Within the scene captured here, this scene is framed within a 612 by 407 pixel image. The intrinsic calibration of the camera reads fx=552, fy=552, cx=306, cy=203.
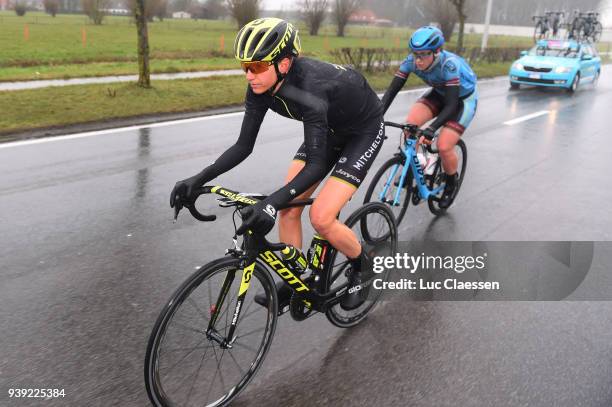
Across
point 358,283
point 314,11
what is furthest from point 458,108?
point 314,11

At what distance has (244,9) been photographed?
151 feet

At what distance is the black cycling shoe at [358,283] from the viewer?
3836 mm

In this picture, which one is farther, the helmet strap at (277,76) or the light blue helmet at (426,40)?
the light blue helmet at (426,40)

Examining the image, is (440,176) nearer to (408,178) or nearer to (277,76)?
(408,178)

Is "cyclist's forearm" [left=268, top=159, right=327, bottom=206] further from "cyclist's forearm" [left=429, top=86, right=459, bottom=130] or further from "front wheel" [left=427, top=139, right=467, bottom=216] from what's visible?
"front wheel" [left=427, top=139, right=467, bottom=216]

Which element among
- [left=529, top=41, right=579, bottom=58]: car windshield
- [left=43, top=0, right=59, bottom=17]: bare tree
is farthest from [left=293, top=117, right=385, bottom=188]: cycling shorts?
[left=43, top=0, right=59, bottom=17]: bare tree

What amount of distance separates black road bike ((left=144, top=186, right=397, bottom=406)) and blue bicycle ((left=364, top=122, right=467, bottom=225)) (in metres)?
1.76

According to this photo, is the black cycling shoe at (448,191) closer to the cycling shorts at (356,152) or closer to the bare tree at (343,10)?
the cycling shorts at (356,152)

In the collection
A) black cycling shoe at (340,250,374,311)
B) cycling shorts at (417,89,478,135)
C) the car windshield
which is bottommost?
black cycling shoe at (340,250,374,311)

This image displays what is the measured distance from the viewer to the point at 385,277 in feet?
14.2

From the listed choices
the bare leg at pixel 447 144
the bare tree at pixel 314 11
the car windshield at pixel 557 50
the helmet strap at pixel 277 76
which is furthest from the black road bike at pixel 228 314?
the bare tree at pixel 314 11

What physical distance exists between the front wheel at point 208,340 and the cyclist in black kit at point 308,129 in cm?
18

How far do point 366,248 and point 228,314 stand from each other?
49.3 inches

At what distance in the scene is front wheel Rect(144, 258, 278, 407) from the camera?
8.90ft
